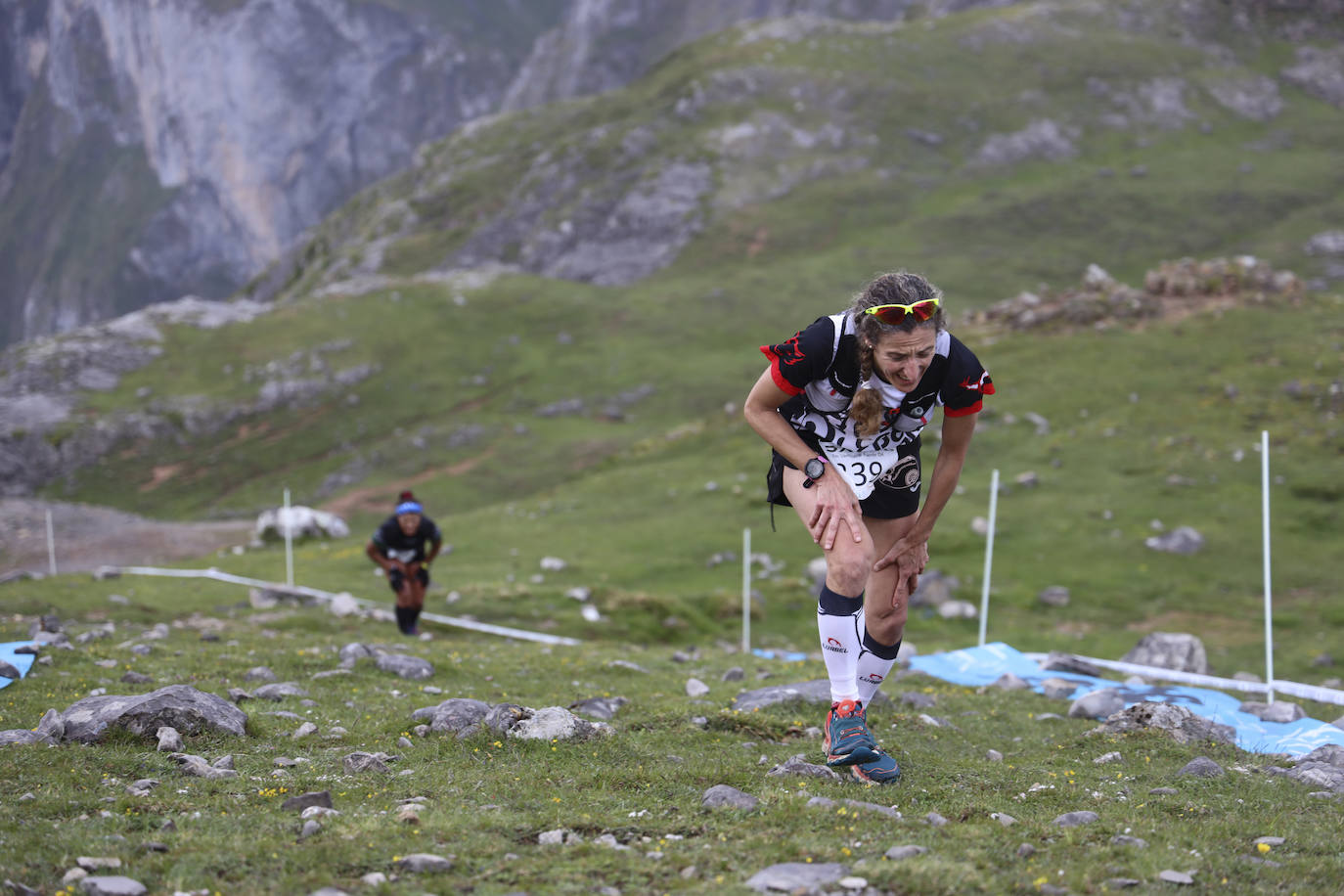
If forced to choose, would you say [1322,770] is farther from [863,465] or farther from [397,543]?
[397,543]

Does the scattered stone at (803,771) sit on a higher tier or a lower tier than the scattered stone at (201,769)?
lower

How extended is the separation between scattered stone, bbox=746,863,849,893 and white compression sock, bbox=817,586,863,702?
7.04ft

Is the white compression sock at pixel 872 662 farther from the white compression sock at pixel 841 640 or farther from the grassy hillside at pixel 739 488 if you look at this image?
the grassy hillside at pixel 739 488

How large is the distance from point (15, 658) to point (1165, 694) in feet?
40.1

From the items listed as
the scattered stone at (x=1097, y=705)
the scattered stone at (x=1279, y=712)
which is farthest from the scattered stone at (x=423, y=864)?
the scattered stone at (x=1279, y=712)

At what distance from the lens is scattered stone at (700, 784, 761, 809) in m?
5.70

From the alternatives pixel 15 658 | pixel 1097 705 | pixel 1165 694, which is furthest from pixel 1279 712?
pixel 15 658

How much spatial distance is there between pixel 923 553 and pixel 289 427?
5610cm

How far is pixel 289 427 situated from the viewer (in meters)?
58.2

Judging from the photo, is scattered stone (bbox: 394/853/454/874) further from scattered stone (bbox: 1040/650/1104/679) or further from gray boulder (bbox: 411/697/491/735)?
scattered stone (bbox: 1040/650/1104/679)

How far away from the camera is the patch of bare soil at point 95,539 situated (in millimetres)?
33875

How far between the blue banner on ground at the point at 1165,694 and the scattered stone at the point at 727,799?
190 inches

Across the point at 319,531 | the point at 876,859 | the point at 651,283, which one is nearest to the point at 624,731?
the point at 876,859

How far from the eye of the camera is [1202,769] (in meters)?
6.82
